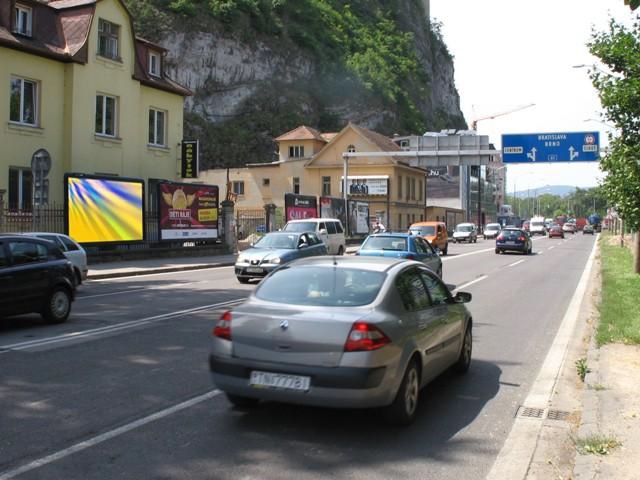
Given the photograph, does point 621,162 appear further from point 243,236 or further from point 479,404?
point 243,236

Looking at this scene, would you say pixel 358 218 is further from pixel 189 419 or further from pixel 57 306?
pixel 189 419

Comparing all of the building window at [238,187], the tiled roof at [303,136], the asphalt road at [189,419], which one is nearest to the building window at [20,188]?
the asphalt road at [189,419]

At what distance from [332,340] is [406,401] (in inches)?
35.6

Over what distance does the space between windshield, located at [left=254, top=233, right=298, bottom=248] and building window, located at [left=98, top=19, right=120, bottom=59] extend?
15.5m

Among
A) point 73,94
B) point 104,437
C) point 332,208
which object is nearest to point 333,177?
point 332,208

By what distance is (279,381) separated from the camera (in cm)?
527

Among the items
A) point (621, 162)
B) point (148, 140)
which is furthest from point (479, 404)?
point (148, 140)

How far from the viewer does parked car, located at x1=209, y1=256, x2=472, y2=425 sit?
16.9 ft

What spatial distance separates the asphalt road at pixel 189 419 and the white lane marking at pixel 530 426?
91 mm

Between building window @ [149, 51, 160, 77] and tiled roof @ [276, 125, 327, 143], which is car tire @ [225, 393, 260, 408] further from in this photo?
tiled roof @ [276, 125, 327, 143]

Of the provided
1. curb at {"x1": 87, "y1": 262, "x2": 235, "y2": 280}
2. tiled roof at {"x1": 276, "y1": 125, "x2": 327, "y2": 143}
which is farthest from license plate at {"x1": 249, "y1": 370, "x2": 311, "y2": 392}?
tiled roof at {"x1": 276, "y1": 125, "x2": 327, "y2": 143}

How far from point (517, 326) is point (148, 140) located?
25452mm

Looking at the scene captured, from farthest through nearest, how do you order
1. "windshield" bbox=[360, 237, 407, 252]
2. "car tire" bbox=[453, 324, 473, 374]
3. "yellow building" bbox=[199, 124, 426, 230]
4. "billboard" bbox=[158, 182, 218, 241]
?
1. "yellow building" bbox=[199, 124, 426, 230]
2. "billboard" bbox=[158, 182, 218, 241]
3. "windshield" bbox=[360, 237, 407, 252]
4. "car tire" bbox=[453, 324, 473, 374]

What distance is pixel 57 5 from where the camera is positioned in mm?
29984
